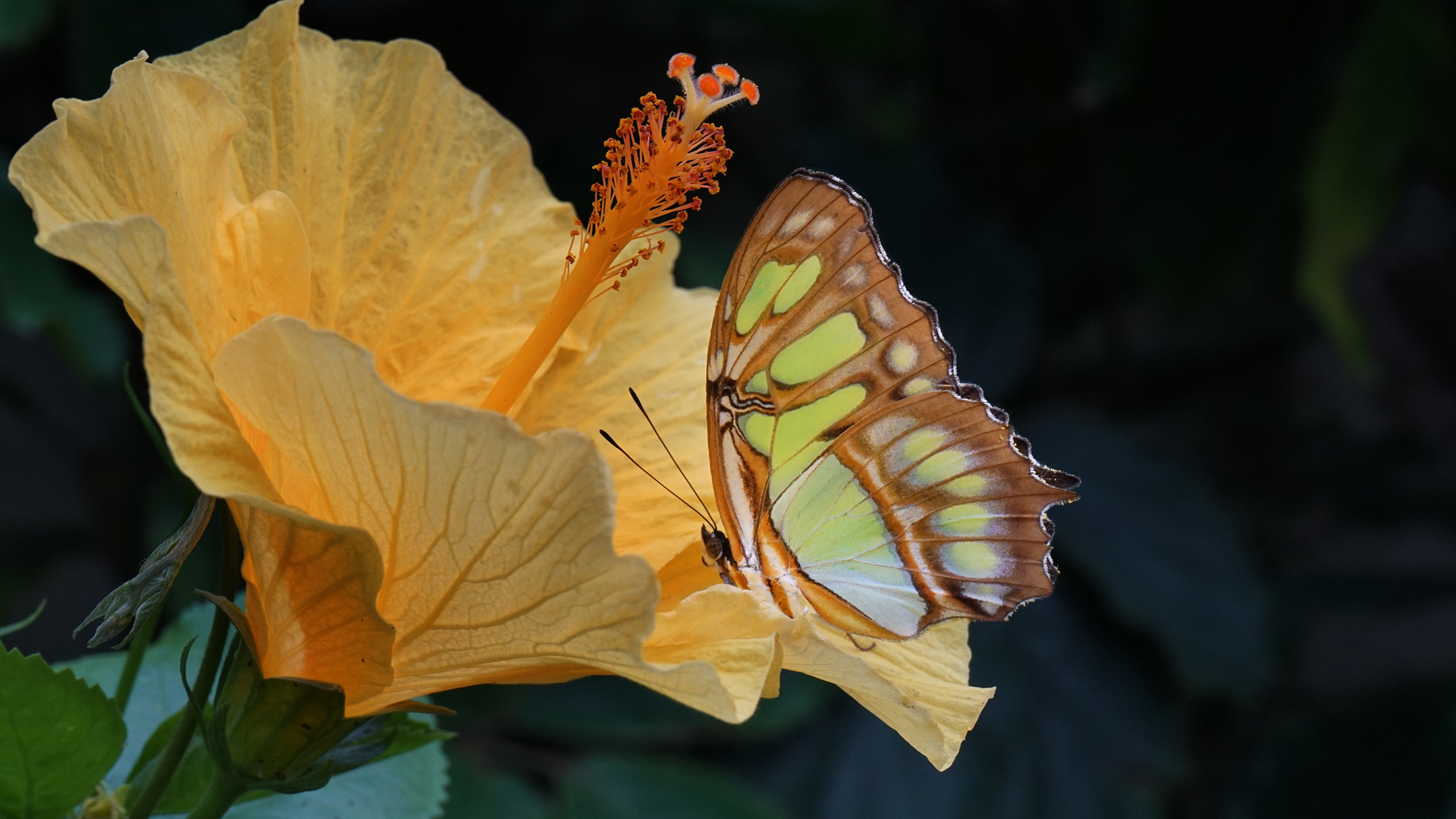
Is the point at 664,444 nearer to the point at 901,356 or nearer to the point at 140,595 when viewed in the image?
the point at 901,356

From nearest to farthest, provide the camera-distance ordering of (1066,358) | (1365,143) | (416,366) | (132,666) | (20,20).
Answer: (132,666)
(416,366)
(20,20)
(1365,143)
(1066,358)

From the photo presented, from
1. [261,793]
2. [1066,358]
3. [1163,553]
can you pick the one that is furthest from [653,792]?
[1066,358]

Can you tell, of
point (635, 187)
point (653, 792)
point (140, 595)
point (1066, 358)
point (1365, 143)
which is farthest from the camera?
point (1066, 358)

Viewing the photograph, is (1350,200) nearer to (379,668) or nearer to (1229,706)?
(1229,706)

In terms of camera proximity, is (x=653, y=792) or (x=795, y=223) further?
(x=653, y=792)

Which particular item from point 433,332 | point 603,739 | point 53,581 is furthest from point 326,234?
point 53,581

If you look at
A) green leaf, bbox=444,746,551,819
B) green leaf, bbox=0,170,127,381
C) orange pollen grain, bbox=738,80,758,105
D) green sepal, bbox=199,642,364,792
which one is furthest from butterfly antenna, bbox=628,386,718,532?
green leaf, bbox=0,170,127,381
